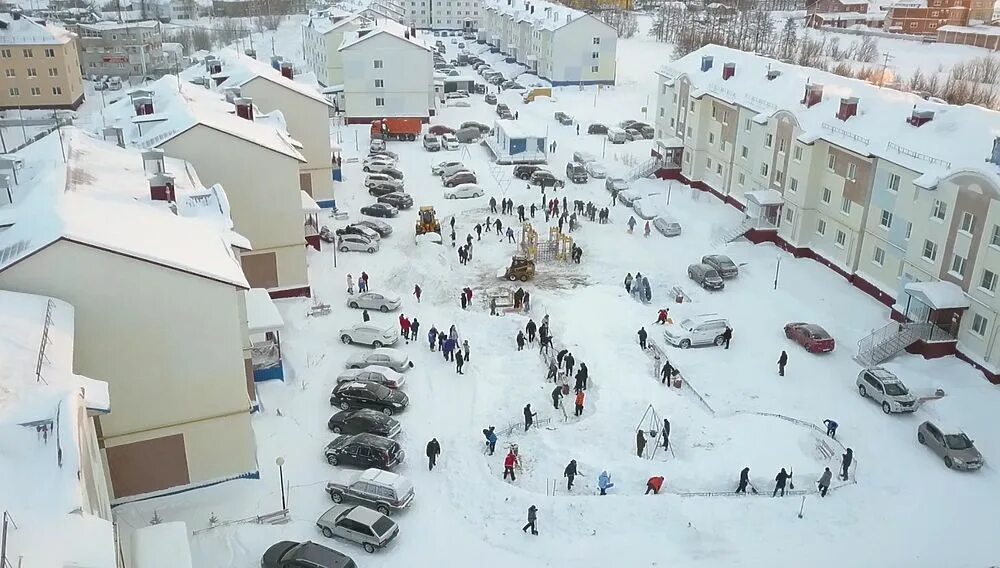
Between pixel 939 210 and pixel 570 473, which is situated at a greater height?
pixel 939 210

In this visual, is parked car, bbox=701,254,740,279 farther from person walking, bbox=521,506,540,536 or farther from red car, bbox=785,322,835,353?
person walking, bbox=521,506,540,536

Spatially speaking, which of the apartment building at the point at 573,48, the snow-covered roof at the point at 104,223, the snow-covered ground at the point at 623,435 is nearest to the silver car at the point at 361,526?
the snow-covered ground at the point at 623,435

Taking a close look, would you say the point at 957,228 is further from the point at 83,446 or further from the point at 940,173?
Answer: the point at 83,446

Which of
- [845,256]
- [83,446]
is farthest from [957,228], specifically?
[83,446]

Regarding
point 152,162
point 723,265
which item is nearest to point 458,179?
point 723,265

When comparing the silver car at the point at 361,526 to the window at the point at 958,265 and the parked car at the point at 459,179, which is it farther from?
the parked car at the point at 459,179

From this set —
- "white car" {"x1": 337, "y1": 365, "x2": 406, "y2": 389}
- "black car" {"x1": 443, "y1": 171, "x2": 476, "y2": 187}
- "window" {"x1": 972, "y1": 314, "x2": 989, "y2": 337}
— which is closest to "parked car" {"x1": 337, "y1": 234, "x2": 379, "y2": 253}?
"black car" {"x1": 443, "y1": 171, "x2": 476, "y2": 187}

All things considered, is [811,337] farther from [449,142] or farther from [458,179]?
[449,142]
